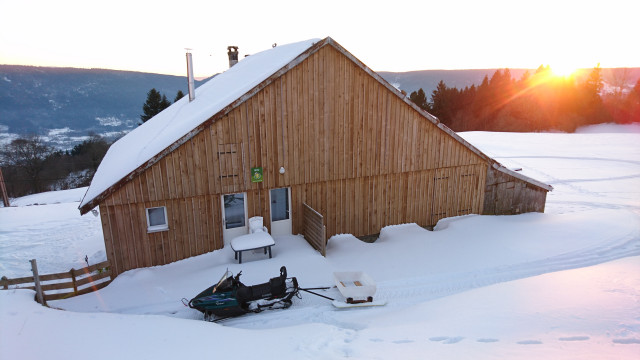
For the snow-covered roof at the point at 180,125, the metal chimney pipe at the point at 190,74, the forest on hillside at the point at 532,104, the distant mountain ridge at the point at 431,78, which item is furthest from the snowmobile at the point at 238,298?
the distant mountain ridge at the point at 431,78

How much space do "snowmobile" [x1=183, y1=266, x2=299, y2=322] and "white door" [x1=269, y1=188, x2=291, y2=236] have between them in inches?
144

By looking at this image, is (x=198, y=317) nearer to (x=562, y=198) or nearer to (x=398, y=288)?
(x=398, y=288)

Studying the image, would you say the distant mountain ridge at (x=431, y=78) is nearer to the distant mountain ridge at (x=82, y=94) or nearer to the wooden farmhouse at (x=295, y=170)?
the distant mountain ridge at (x=82, y=94)

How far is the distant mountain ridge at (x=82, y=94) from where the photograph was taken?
281 feet

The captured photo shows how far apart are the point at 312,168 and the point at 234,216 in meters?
3.14

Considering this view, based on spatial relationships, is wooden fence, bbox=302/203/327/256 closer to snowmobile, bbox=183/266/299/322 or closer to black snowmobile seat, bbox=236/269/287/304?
snowmobile, bbox=183/266/299/322

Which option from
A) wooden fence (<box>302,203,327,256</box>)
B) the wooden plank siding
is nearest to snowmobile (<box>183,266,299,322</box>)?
wooden fence (<box>302,203,327,256</box>)

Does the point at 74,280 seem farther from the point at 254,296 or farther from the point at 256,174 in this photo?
the point at 256,174

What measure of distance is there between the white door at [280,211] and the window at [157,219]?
3433 mm

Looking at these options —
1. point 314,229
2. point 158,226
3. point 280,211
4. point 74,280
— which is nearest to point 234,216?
point 280,211

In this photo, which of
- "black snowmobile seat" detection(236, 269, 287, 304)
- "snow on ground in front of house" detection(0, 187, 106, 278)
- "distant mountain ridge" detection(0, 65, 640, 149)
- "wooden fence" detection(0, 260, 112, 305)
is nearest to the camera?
"black snowmobile seat" detection(236, 269, 287, 304)

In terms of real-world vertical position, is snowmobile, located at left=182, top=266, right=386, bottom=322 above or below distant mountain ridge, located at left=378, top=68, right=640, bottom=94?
below

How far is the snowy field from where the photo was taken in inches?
232

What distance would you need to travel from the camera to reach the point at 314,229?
37.8 ft
